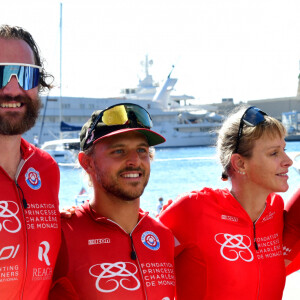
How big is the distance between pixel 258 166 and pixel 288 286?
4.35 feet

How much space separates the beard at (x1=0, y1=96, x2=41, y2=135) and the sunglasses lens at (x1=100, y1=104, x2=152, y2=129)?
0.90 ft

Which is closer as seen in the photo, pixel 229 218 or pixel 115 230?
pixel 115 230

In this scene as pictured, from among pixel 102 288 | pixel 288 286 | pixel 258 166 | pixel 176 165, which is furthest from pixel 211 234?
pixel 176 165

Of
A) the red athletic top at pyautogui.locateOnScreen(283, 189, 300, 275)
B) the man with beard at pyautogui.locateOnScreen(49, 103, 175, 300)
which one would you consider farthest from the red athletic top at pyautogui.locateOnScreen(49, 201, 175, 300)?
the red athletic top at pyautogui.locateOnScreen(283, 189, 300, 275)

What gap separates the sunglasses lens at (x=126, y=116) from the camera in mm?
2164

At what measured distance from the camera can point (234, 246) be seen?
237 cm

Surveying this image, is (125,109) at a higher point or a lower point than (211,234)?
higher

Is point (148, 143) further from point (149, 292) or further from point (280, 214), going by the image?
point (280, 214)

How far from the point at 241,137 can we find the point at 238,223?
1.22 ft

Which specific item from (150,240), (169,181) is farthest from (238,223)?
(169,181)

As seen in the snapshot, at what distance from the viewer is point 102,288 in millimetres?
A: 2004

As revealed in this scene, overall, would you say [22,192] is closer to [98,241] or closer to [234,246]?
[98,241]

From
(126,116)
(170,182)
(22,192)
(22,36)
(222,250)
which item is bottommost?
(170,182)

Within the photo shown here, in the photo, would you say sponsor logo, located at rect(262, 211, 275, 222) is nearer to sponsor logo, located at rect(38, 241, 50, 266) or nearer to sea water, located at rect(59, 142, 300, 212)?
sponsor logo, located at rect(38, 241, 50, 266)
